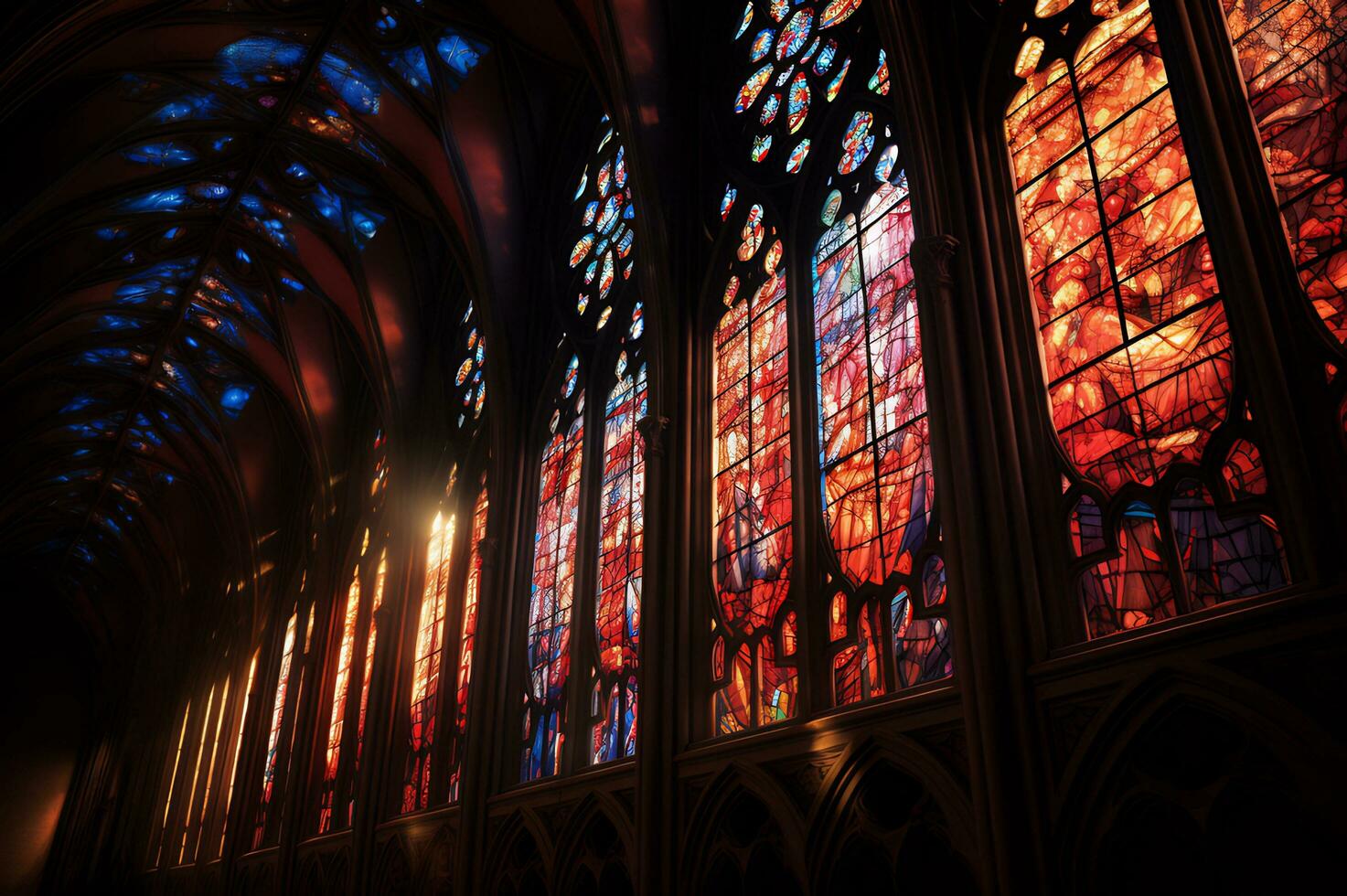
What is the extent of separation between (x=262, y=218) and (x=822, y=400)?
11.3 m

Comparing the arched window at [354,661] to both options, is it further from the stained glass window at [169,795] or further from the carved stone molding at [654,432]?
the stained glass window at [169,795]

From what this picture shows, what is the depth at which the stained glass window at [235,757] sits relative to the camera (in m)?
18.6

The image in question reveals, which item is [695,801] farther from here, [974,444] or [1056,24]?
[1056,24]

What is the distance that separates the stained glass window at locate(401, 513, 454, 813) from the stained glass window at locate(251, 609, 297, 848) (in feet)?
16.8

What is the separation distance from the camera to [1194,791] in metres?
4.37

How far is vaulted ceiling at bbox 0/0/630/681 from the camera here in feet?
40.5

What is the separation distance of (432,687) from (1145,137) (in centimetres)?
951

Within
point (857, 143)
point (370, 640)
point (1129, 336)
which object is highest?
point (857, 143)

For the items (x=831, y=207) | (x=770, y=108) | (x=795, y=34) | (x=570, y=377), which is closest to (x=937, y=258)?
(x=831, y=207)

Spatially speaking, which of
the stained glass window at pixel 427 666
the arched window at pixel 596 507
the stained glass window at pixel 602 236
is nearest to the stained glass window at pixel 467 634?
the stained glass window at pixel 427 666

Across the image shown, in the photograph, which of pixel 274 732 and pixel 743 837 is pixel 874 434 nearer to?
pixel 743 837

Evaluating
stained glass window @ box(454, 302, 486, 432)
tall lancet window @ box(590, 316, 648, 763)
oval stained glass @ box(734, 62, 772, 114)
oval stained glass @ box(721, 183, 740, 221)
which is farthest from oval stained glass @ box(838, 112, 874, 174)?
stained glass window @ box(454, 302, 486, 432)

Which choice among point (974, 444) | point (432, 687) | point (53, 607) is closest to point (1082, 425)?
point (974, 444)

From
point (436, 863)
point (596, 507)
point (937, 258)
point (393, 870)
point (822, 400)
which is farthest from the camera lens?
point (393, 870)
